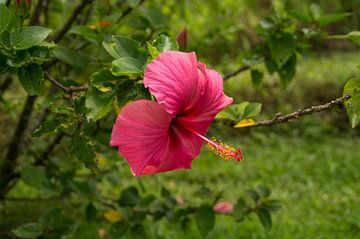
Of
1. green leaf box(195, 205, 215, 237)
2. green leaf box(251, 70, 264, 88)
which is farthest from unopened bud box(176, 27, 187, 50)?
green leaf box(195, 205, 215, 237)

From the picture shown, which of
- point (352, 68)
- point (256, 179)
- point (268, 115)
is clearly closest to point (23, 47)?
point (256, 179)

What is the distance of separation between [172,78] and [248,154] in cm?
356

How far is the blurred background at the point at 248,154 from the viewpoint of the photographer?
207 centimetres

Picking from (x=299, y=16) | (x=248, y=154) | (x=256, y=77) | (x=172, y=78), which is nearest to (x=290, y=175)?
(x=248, y=154)

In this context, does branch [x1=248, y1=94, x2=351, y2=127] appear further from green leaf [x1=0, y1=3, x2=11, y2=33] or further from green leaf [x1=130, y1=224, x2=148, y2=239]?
green leaf [x1=130, y1=224, x2=148, y2=239]

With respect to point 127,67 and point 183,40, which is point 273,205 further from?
point 127,67

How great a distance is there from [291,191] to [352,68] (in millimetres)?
2675

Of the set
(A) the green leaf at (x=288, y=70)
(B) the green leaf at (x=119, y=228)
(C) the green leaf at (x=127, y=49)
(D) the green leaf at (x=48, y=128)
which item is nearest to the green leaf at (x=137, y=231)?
(B) the green leaf at (x=119, y=228)

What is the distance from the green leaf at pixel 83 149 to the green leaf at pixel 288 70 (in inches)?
29.9

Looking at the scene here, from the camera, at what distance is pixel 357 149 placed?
4.40 meters

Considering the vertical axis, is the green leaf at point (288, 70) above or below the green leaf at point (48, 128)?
below

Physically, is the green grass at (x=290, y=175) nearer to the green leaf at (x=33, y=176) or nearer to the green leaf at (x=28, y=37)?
the green leaf at (x=33, y=176)

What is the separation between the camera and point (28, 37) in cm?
118

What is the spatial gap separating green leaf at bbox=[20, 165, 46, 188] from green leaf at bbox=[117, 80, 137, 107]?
2.83 feet
